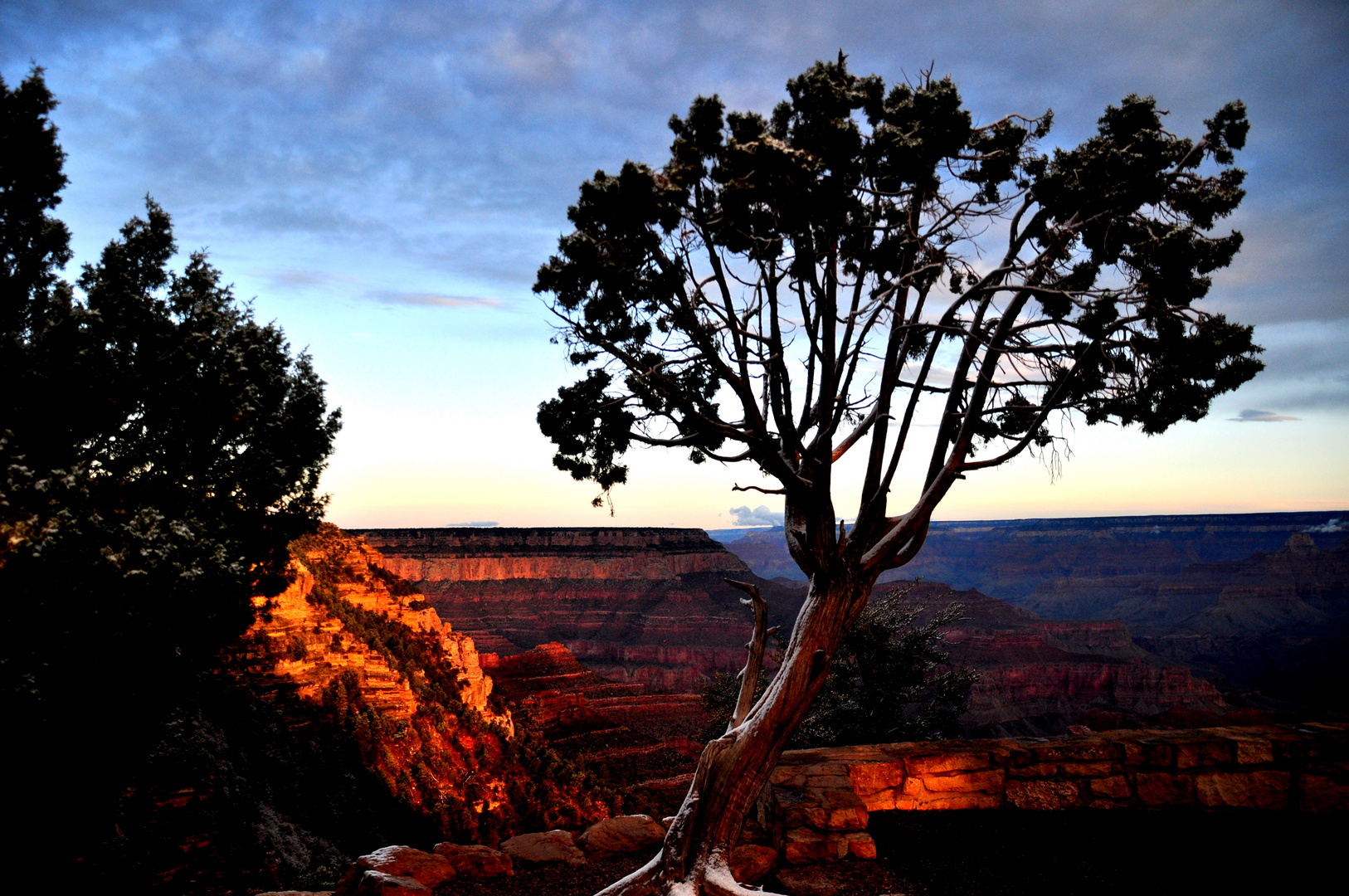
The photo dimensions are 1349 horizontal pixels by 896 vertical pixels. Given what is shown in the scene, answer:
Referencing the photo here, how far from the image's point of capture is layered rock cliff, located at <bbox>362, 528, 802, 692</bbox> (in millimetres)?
104688

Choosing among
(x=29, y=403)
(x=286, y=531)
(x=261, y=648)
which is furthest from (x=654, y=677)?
(x=29, y=403)

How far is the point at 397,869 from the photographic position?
800 cm

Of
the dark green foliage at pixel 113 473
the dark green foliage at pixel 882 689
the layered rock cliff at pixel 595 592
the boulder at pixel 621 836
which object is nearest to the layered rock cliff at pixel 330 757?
the dark green foliage at pixel 113 473

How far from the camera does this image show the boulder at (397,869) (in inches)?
304

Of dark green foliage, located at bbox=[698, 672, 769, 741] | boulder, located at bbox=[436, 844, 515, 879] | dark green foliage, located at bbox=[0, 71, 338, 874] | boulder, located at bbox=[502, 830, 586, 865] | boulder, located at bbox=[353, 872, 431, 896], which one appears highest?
dark green foliage, located at bbox=[0, 71, 338, 874]

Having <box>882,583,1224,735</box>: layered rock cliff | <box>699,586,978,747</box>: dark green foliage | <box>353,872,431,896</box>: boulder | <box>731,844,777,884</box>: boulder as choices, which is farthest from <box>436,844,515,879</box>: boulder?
<box>882,583,1224,735</box>: layered rock cliff

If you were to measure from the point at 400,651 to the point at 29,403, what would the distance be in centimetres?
2817

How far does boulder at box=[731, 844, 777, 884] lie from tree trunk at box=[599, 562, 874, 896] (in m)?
0.15

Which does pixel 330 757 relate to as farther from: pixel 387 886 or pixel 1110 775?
pixel 1110 775

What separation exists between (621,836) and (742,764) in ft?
6.48

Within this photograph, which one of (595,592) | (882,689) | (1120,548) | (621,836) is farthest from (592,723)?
(1120,548)

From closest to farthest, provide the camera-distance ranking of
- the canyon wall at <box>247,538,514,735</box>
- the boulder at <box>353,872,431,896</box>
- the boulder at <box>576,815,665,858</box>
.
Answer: the boulder at <box>353,872,431,896</box> < the boulder at <box>576,815,665,858</box> < the canyon wall at <box>247,538,514,735</box>

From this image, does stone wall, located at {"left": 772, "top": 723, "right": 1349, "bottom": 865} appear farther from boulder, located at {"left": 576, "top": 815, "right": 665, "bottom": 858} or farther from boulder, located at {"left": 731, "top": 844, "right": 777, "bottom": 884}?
boulder, located at {"left": 576, "top": 815, "right": 665, "bottom": 858}

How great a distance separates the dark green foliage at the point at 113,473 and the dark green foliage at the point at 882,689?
17.5 m
